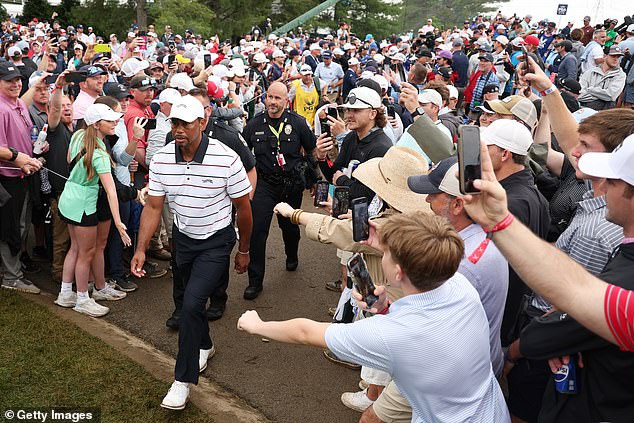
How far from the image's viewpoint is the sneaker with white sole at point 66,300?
18.1ft

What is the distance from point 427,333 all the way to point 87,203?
4037 millimetres

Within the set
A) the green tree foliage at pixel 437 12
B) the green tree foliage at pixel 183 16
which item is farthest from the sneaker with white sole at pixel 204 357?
the green tree foliage at pixel 437 12

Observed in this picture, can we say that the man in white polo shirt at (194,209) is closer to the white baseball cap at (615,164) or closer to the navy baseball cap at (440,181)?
the navy baseball cap at (440,181)

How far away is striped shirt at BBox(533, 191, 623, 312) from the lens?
3.00 meters

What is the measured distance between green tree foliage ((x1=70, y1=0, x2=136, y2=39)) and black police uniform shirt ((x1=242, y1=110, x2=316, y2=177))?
28817mm

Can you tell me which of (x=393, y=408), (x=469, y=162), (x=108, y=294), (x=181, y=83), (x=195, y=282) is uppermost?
(x=469, y=162)

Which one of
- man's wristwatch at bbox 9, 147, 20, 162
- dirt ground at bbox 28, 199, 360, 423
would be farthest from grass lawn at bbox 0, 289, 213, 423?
man's wristwatch at bbox 9, 147, 20, 162

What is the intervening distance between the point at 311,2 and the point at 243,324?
35.7 meters

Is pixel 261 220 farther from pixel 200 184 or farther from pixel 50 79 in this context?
pixel 50 79

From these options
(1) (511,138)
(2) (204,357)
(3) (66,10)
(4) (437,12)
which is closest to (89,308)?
(2) (204,357)

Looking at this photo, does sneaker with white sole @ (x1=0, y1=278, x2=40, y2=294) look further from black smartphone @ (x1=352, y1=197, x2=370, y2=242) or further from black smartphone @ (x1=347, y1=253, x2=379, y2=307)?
black smartphone @ (x1=347, y1=253, x2=379, y2=307)

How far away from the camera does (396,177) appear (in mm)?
3633

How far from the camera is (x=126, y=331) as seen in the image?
5266 millimetres

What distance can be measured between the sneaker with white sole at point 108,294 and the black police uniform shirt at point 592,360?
4.61m
